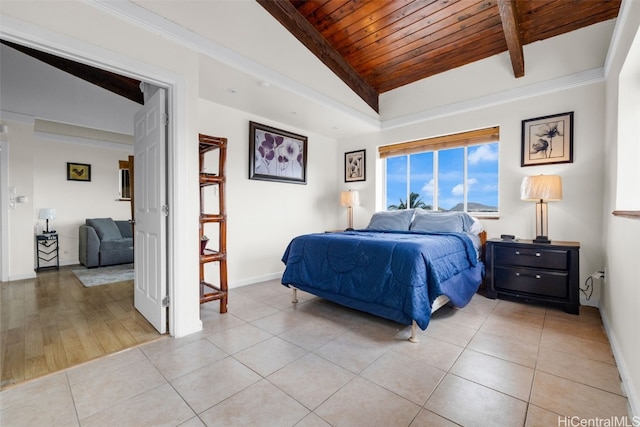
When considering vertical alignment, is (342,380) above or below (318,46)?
below

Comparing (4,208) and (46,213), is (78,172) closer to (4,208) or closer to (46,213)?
(46,213)

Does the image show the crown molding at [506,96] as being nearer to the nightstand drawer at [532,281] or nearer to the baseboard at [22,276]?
the nightstand drawer at [532,281]

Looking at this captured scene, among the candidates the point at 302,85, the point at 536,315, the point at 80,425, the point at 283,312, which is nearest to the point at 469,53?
the point at 302,85

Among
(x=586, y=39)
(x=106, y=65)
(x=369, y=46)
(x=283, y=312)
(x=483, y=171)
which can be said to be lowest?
(x=283, y=312)

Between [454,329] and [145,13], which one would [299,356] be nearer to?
[454,329]

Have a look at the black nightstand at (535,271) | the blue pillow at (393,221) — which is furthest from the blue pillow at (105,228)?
the black nightstand at (535,271)

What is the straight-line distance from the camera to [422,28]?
10.8 ft

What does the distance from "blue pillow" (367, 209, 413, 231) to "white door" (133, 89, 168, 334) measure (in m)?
2.73

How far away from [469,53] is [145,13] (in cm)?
351

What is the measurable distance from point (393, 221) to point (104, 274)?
454 cm

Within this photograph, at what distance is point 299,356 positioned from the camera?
1979 millimetres

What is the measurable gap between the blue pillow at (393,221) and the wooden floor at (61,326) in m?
2.90

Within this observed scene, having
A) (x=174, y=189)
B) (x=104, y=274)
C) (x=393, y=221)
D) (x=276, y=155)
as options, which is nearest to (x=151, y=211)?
(x=174, y=189)

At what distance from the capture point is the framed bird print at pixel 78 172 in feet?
17.6
